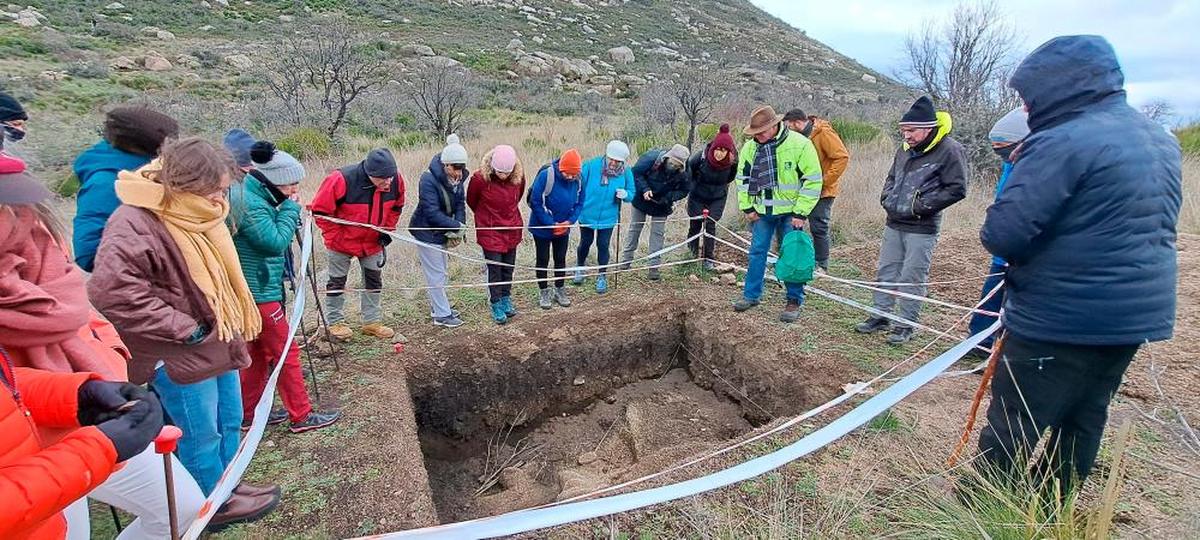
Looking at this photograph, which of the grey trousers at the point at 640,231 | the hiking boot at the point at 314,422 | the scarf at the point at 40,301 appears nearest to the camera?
the scarf at the point at 40,301

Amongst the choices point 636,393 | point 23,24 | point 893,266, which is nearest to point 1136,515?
point 893,266

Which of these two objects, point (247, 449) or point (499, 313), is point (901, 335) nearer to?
point (499, 313)

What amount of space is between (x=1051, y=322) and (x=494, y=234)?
4.12 metres

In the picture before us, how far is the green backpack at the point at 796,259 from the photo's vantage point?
16.8ft

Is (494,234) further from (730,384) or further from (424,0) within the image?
(424,0)

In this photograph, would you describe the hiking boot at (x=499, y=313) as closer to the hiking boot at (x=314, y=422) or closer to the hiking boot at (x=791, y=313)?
the hiking boot at (x=314, y=422)

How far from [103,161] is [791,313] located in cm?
493

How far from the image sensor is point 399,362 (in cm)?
466

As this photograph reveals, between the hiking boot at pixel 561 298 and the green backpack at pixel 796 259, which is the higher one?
the green backpack at pixel 796 259

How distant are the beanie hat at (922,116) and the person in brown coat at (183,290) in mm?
4318

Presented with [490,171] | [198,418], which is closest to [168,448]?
[198,418]

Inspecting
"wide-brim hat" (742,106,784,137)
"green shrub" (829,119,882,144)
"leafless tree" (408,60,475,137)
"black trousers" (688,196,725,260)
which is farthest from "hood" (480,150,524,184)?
"leafless tree" (408,60,475,137)

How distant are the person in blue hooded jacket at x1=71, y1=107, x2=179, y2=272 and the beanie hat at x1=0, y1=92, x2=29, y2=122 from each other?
769mm

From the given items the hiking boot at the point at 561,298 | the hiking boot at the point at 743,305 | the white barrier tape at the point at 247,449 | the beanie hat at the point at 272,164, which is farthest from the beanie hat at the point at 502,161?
the hiking boot at the point at 743,305
